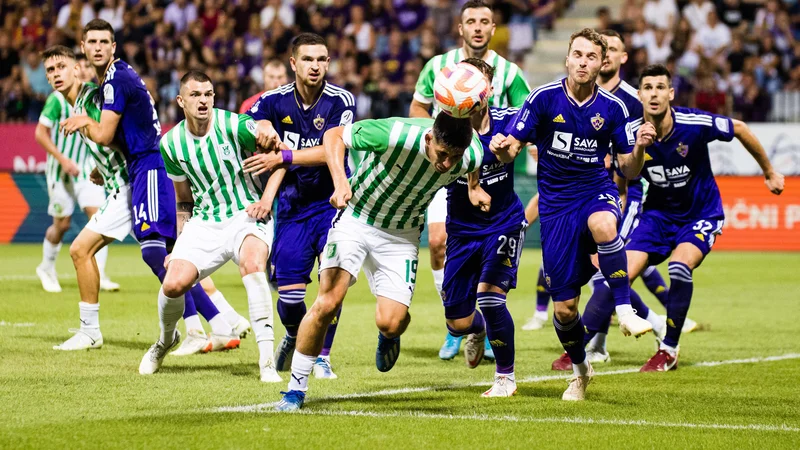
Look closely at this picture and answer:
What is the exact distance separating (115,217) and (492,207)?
3.51 metres

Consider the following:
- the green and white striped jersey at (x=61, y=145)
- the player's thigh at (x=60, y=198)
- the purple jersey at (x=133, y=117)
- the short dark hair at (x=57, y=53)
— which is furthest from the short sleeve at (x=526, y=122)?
the player's thigh at (x=60, y=198)

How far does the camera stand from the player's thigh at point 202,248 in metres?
8.15

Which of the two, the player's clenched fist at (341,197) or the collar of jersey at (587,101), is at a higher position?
the collar of jersey at (587,101)

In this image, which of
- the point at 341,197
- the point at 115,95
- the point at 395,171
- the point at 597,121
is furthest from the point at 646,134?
the point at 115,95

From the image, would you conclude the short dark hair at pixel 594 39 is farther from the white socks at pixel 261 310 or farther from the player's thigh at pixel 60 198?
the player's thigh at pixel 60 198

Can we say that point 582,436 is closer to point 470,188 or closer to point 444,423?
point 444,423

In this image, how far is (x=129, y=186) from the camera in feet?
32.4

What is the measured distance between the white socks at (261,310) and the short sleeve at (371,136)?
5.63 feet

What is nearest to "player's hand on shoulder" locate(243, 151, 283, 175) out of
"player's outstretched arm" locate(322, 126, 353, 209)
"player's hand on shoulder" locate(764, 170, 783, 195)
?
"player's outstretched arm" locate(322, 126, 353, 209)

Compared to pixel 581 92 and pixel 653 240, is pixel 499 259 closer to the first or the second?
pixel 581 92

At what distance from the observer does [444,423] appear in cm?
652

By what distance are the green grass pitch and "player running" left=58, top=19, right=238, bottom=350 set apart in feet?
1.70

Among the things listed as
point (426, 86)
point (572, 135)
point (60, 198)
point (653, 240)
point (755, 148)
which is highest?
point (426, 86)

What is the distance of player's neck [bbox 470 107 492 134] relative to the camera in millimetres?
7977
